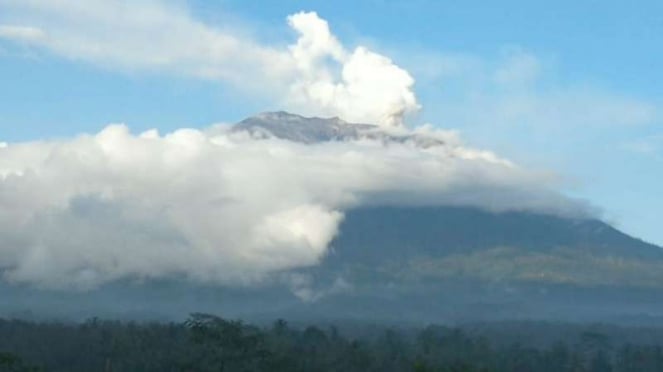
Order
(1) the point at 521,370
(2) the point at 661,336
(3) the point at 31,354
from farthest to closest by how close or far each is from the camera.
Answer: (2) the point at 661,336
(1) the point at 521,370
(3) the point at 31,354

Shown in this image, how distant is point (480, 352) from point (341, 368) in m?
20.3

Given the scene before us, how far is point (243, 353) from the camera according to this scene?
5084 centimetres

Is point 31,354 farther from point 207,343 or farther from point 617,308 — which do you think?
point 617,308

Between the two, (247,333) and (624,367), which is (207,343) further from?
(624,367)

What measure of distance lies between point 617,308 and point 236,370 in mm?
154372

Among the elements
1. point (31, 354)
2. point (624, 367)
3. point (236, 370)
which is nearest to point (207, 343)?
point (236, 370)

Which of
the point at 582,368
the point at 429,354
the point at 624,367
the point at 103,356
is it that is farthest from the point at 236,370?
the point at 624,367

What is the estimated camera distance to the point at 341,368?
62.9 metres

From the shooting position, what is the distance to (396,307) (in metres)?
200

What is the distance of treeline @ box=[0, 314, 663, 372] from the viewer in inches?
2029

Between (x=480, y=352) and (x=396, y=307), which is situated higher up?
(x=396, y=307)

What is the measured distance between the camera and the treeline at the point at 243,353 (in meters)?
51.5

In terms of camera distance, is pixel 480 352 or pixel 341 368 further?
pixel 480 352

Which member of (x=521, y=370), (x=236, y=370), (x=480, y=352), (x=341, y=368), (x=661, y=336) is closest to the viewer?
(x=236, y=370)
